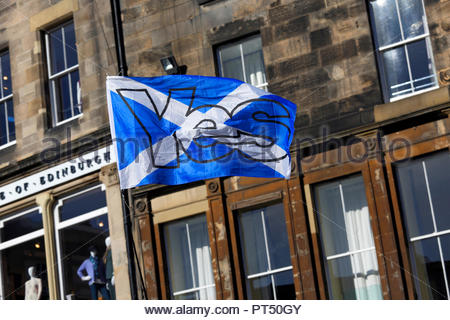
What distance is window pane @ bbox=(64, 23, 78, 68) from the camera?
18.7 m

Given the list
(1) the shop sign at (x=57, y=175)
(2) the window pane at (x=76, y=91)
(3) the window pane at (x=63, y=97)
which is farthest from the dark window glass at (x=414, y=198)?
(3) the window pane at (x=63, y=97)

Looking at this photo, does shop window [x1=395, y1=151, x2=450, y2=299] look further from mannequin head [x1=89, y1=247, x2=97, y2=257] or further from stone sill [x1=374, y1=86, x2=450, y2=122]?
mannequin head [x1=89, y1=247, x2=97, y2=257]

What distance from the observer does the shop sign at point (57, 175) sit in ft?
56.5

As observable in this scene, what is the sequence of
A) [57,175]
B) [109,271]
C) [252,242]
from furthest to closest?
1. [57,175]
2. [109,271]
3. [252,242]

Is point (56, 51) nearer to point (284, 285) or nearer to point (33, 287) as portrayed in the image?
point (33, 287)

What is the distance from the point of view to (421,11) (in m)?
14.6

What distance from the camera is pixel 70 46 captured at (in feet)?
61.8

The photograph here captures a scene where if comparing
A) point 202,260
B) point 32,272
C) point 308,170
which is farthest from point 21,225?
point 308,170

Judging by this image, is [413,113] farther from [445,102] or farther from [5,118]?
[5,118]

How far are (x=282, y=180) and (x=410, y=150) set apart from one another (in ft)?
7.94

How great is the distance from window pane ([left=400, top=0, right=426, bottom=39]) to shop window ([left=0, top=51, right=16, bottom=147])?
9351 mm

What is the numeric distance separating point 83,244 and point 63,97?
11.6 ft

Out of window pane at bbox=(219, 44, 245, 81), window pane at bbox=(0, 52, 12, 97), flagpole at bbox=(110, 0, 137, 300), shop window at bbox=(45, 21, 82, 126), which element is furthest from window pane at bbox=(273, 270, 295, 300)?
window pane at bbox=(0, 52, 12, 97)

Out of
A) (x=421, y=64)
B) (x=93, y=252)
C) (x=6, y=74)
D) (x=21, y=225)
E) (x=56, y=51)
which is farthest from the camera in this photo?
(x=6, y=74)
